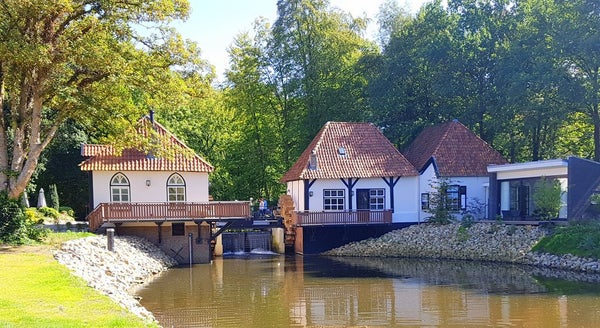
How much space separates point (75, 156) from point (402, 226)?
19520mm

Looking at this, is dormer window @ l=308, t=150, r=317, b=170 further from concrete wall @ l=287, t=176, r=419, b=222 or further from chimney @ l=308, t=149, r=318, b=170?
concrete wall @ l=287, t=176, r=419, b=222

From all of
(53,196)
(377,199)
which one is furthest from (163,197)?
(377,199)

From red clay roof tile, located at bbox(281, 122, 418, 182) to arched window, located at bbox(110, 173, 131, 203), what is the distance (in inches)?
329

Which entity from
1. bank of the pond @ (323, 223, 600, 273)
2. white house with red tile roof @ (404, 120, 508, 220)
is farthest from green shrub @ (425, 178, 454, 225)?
white house with red tile roof @ (404, 120, 508, 220)

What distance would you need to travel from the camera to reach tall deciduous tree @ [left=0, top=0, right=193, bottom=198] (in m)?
19.4

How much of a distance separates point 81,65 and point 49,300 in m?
11.3

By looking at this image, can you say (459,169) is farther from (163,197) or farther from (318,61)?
(163,197)

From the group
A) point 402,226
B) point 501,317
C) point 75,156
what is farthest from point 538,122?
point 75,156

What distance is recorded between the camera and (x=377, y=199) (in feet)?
99.2

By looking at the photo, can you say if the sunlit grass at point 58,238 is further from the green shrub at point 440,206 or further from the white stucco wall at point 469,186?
the white stucco wall at point 469,186

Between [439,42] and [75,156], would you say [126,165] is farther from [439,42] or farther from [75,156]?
[439,42]

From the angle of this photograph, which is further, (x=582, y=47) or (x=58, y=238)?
(x=582, y=47)

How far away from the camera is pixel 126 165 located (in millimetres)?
26641

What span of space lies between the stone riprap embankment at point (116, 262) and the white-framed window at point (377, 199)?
1043 centimetres
